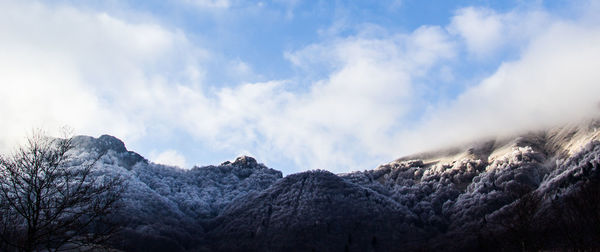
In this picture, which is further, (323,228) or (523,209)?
(323,228)

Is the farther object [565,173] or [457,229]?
[457,229]

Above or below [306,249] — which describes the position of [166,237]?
above

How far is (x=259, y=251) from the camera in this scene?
618 ft

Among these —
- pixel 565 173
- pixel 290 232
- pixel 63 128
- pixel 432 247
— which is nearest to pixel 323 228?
pixel 290 232

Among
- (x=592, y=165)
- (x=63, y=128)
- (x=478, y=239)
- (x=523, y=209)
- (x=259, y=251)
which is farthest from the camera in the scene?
(x=259, y=251)

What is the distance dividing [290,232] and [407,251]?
52393 millimetres

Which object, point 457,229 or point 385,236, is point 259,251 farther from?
point 457,229

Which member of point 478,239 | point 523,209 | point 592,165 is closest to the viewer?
point 523,209

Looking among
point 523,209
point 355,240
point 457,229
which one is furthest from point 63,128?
point 457,229

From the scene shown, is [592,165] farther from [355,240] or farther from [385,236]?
[355,240]

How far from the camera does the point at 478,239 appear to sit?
16438 cm

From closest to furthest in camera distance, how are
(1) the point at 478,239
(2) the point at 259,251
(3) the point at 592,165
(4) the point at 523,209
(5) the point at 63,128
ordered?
(5) the point at 63,128
(4) the point at 523,209
(1) the point at 478,239
(3) the point at 592,165
(2) the point at 259,251

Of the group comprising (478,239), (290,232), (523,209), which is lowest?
(523,209)

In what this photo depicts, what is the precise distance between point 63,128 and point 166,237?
185 metres
